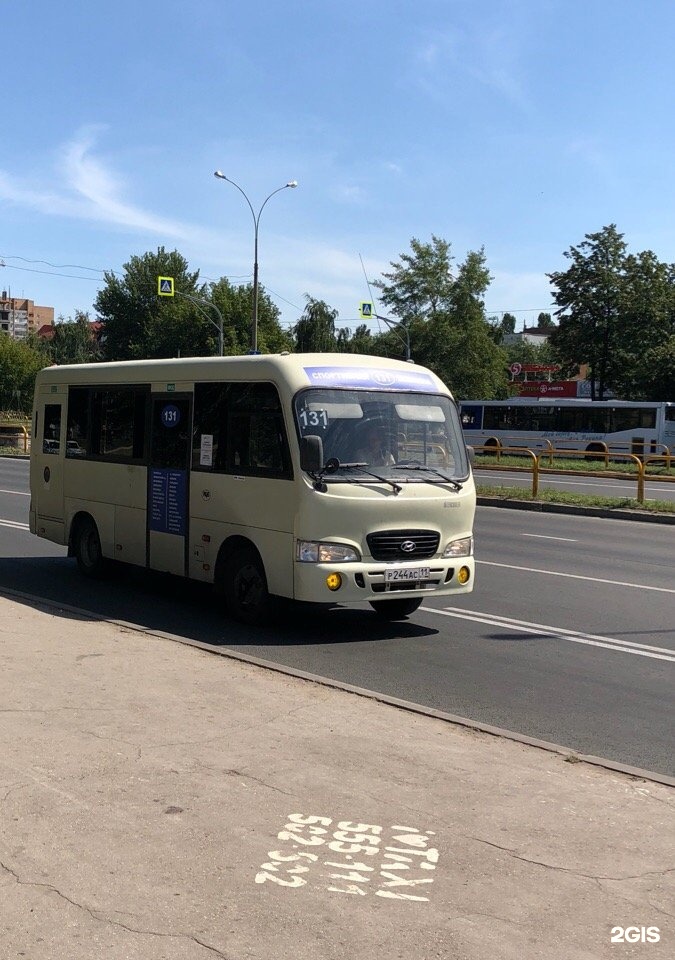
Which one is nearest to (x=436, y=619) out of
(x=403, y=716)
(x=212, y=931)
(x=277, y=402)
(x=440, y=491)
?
(x=440, y=491)

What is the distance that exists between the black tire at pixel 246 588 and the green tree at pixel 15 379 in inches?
2061

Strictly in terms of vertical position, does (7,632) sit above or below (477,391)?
below

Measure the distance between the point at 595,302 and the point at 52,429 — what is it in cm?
5759

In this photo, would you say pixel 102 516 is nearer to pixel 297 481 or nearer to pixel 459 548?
pixel 297 481

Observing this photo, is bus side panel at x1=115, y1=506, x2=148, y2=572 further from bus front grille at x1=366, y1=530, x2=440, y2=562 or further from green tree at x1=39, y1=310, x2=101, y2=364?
green tree at x1=39, y1=310, x2=101, y2=364

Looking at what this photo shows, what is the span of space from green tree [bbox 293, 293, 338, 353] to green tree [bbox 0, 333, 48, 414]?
2677 centimetres

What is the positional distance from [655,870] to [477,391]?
66340 millimetres

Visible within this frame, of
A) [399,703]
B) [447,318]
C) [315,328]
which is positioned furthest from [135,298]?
[399,703]

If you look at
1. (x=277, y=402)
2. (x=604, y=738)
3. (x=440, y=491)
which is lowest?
(x=604, y=738)

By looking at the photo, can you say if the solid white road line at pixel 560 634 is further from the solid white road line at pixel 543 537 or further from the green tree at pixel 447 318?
the green tree at pixel 447 318

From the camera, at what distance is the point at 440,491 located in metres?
9.39

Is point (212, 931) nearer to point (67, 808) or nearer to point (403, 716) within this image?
point (67, 808)

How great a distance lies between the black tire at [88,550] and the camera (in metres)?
12.1

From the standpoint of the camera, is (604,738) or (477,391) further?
(477,391)
